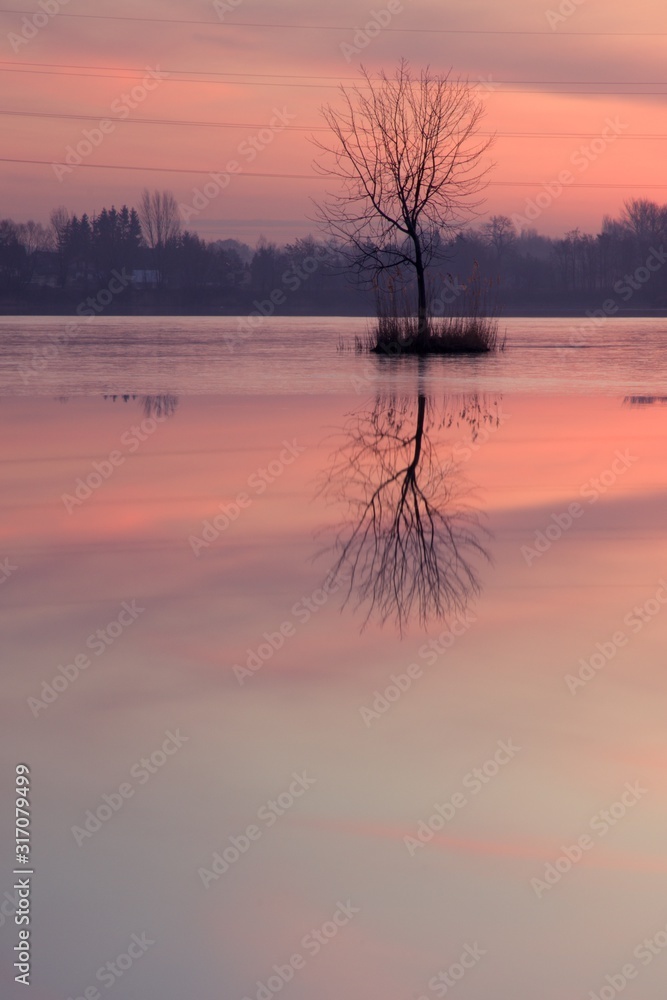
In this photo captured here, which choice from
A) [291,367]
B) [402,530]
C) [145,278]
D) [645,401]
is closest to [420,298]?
[291,367]

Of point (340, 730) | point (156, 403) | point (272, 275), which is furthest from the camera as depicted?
point (272, 275)

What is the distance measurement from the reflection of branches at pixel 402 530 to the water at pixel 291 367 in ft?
22.5

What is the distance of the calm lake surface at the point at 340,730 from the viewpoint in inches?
A: 124

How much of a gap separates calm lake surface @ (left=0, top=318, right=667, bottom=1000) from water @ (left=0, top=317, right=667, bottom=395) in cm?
919

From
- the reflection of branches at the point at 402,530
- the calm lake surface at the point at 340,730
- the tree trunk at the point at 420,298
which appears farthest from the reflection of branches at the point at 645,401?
the tree trunk at the point at 420,298

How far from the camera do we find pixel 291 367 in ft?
77.0

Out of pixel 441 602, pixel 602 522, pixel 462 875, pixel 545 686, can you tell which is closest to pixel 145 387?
pixel 602 522

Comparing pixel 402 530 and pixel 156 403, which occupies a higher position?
pixel 402 530

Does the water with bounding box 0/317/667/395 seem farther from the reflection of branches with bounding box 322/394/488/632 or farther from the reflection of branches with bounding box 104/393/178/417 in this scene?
the reflection of branches with bounding box 322/394/488/632

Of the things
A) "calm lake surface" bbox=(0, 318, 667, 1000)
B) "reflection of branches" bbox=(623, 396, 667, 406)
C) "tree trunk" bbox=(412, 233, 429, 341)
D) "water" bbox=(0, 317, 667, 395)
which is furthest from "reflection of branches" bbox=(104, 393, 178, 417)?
"tree trunk" bbox=(412, 233, 429, 341)

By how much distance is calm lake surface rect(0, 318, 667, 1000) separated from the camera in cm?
314

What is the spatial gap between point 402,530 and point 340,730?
326cm

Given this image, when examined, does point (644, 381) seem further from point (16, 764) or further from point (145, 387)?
point (16, 764)

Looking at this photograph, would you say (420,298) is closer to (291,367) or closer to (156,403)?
(291,367)
